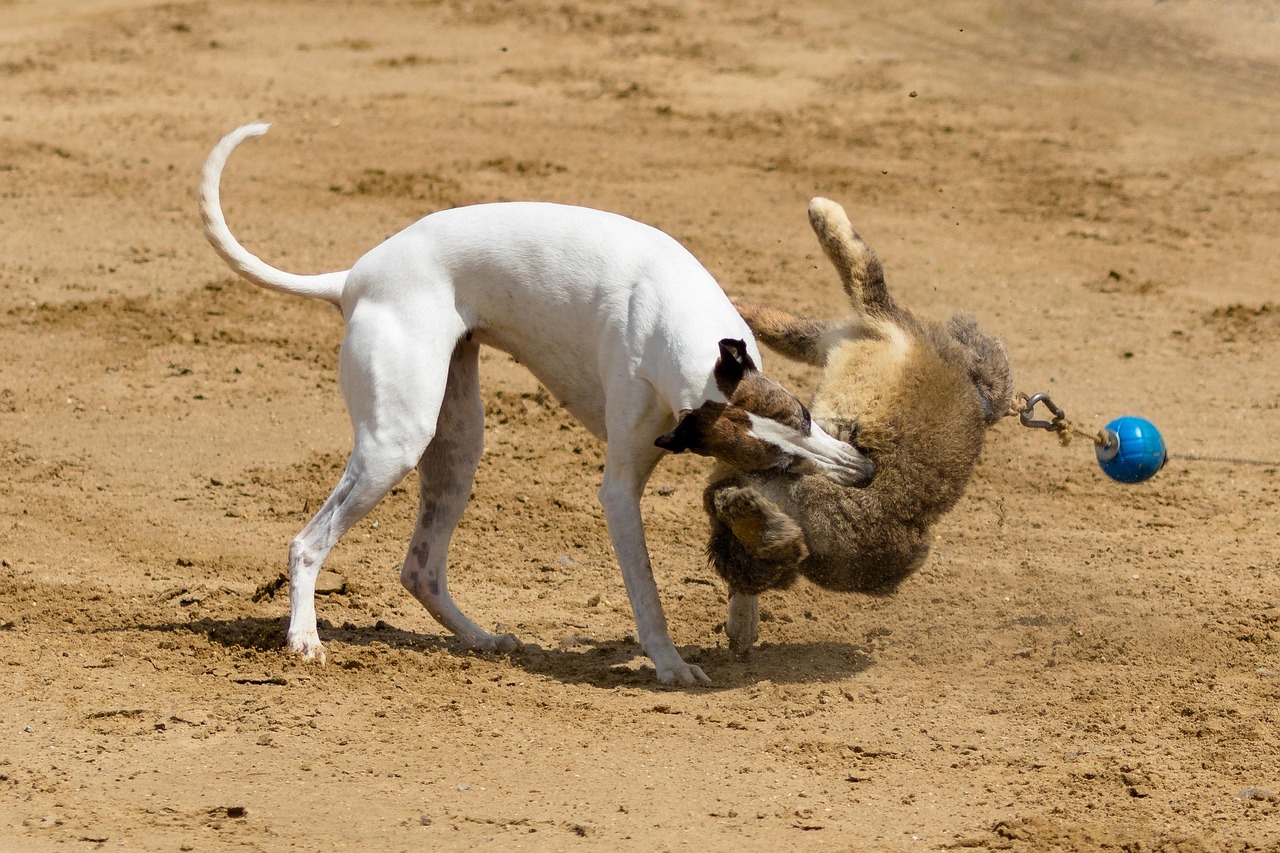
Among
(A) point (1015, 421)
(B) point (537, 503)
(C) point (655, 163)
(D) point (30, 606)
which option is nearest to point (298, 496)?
(B) point (537, 503)

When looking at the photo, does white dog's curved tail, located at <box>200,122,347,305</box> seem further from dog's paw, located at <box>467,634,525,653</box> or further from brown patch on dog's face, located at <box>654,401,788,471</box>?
brown patch on dog's face, located at <box>654,401,788,471</box>

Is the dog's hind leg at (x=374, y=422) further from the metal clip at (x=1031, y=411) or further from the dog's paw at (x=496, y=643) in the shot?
the metal clip at (x=1031, y=411)

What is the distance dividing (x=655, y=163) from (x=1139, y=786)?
9.08 metres

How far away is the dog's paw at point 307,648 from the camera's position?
5.47 meters

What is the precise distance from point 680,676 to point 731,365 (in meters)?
1.27

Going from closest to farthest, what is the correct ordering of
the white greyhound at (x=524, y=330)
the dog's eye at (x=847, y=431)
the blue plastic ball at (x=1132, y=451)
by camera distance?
the dog's eye at (x=847, y=431), the white greyhound at (x=524, y=330), the blue plastic ball at (x=1132, y=451)

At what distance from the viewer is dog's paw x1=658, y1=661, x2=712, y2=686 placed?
18.1ft

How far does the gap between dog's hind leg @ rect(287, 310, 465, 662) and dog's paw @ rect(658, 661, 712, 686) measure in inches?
45.5

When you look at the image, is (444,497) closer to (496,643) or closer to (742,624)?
(496,643)

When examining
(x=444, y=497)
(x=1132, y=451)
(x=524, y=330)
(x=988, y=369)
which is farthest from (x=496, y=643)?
(x=1132, y=451)

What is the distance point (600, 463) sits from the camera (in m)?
7.94

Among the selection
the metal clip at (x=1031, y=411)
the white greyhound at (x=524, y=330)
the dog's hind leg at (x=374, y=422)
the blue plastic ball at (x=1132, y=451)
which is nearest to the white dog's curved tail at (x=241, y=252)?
the white greyhound at (x=524, y=330)

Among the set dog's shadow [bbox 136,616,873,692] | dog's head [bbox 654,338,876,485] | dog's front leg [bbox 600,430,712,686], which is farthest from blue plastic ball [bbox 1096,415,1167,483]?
dog's front leg [bbox 600,430,712,686]

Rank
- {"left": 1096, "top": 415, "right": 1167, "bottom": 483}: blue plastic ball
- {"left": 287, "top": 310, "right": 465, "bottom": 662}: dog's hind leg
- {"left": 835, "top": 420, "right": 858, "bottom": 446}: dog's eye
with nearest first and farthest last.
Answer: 1. {"left": 835, "top": 420, "right": 858, "bottom": 446}: dog's eye
2. {"left": 287, "top": 310, "right": 465, "bottom": 662}: dog's hind leg
3. {"left": 1096, "top": 415, "right": 1167, "bottom": 483}: blue plastic ball
